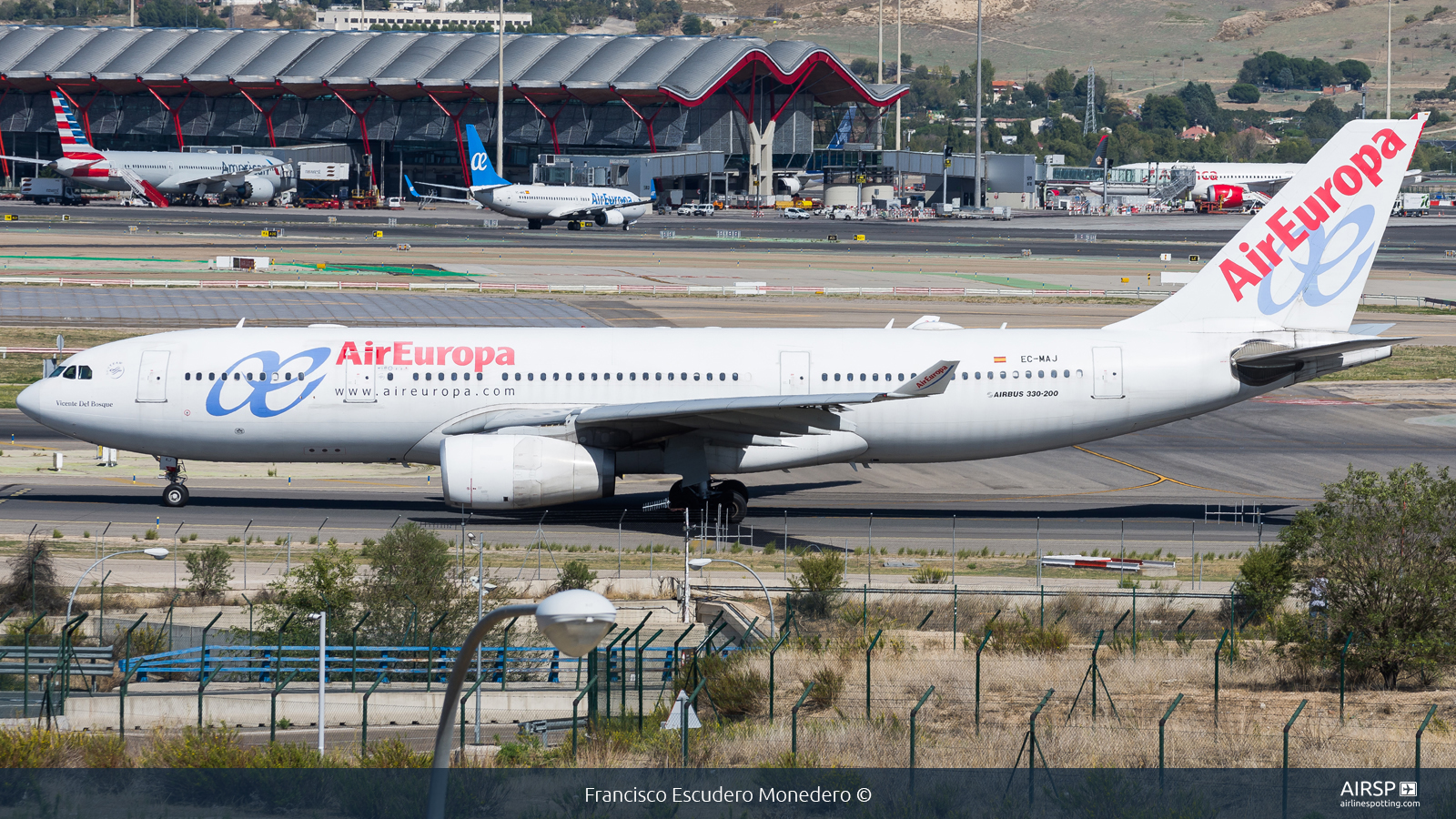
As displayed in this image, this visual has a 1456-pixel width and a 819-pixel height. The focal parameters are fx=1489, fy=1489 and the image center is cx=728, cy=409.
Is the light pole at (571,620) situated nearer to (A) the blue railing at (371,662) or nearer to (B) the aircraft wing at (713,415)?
(A) the blue railing at (371,662)

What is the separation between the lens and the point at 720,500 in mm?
41031

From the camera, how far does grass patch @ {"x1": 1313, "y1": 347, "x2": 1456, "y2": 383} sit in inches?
2749

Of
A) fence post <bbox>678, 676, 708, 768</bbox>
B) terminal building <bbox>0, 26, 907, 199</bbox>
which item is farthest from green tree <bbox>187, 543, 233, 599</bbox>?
terminal building <bbox>0, 26, 907, 199</bbox>

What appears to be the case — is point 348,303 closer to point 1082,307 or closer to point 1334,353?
point 1082,307

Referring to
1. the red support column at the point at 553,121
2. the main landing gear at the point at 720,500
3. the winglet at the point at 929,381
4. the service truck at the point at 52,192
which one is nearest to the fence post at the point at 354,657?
the main landing gear at the point at 720,500

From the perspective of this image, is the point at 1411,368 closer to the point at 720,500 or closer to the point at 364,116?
the point at 720,500

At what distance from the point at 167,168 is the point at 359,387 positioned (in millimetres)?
145193

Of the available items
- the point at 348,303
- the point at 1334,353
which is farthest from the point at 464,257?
the point at 1334,353

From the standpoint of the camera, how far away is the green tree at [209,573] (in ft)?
107

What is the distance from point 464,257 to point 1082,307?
47955 millimetres

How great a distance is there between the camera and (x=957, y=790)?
2103 centimetres

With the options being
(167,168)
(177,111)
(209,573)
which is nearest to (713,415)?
(209,573)

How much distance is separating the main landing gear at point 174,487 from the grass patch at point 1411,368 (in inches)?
1931

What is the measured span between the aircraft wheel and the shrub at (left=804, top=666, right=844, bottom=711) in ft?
72.3
